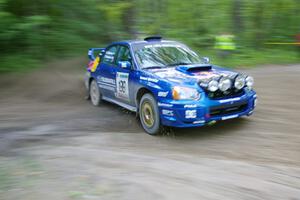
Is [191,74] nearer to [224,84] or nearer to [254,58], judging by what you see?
[224,84]

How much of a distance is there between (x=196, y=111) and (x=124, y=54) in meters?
2.48

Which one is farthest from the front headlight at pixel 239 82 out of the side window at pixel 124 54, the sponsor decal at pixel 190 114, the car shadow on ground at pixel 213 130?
the side window at pixel 124 54

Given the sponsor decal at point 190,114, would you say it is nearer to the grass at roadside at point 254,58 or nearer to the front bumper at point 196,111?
the front bumper at point 196,111

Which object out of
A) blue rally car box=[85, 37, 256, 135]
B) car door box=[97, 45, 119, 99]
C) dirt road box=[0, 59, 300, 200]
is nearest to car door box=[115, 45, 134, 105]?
blue rally car box=[85, 37, 256, 135]

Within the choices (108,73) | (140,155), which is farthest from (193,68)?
(108,73)

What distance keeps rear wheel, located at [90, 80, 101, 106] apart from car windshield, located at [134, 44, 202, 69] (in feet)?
6.46

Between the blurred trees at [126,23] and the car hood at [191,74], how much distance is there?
7.06 meters

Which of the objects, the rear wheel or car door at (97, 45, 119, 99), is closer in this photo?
car door at (97, 45, 119, 99)

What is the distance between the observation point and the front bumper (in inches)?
258

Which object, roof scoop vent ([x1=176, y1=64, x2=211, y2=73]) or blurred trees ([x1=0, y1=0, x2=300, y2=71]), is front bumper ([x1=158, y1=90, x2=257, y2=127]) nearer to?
roof scoop vent ([x1=176, y1=64, x2=211, y2=73])

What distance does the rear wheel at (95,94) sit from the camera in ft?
31.4

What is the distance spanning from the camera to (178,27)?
858 inches

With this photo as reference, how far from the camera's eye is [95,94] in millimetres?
9750

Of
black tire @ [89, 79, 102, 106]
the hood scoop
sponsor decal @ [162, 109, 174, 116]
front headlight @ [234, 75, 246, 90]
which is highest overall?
the hood scoop
